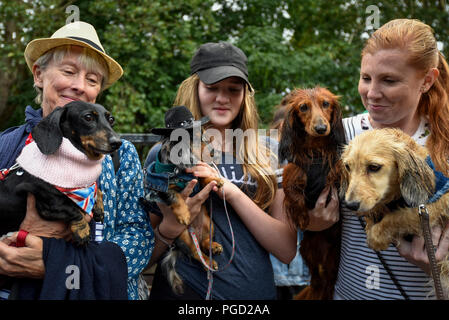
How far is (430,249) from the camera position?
186 centimetres

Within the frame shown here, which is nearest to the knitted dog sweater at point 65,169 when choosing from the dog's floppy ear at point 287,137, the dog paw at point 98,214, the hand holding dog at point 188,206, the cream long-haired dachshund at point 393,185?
the dog paw at point 98,214

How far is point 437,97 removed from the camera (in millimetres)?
2348

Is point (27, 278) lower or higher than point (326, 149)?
lower

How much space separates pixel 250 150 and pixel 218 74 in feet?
1.88

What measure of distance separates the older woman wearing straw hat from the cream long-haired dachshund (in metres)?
1.25

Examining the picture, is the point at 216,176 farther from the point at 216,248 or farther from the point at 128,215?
the point at 128,215

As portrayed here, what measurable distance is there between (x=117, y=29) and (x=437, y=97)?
6.59m

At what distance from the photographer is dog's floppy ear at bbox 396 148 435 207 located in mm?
1970

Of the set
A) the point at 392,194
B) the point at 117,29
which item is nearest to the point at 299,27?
the point at 117,29

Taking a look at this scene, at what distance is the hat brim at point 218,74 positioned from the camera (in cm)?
259

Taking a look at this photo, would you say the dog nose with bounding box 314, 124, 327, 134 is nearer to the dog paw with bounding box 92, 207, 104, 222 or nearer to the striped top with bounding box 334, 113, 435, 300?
the striped top with bounding box 334, 113, 435, 300

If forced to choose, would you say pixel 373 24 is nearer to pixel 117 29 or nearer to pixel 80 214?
pixel 80 214

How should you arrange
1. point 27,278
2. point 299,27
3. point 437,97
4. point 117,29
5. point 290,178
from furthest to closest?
point 299,27 < point 117,29 < point 290,178 < point 437,97 < point 27,278

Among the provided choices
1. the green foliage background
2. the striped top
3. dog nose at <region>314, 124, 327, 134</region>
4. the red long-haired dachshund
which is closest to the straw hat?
the red long-haired dachshund
